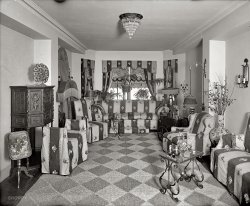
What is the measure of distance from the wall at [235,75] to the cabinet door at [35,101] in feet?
12.7

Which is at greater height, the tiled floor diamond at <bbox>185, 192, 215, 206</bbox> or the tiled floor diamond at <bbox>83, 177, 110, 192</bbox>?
the tiled floor diamond at <bbox>83, 177, 110, 192</bbox>

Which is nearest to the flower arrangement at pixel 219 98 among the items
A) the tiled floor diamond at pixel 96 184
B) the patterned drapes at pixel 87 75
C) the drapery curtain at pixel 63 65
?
the tiled floor diamond at pixel 96 184

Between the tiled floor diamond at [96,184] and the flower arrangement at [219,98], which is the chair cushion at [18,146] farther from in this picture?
the flower arrangement at [219,98]

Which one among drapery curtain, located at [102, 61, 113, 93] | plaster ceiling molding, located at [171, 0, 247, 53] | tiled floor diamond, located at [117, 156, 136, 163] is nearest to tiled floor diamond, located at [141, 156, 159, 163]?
tiled floor diamond, located at [117, 156, 136, 163]

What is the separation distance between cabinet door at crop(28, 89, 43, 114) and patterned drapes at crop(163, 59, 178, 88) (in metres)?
5.20

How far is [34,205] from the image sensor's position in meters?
2.82

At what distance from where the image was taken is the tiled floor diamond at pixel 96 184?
329cm

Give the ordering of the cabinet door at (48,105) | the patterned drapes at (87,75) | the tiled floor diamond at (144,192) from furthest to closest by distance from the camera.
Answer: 1. the patterned drapes at (87,75)
2. the cabinet door at (48,105)
3. the tiled floor diamond at (144,192)

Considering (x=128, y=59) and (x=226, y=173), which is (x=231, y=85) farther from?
(x=128, y=59)

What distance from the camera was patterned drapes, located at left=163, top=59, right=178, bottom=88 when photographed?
26.6 ft

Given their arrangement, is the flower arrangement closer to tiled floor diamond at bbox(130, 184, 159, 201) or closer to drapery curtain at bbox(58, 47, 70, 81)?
tiled floor diamond at bbox(130, 184, 159, 201)

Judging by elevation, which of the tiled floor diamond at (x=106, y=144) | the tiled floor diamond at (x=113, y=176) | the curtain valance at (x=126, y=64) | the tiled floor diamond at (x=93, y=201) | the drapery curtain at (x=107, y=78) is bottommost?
the tiled floor diamond at (x=93, y=201)

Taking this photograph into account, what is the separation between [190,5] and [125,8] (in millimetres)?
1068

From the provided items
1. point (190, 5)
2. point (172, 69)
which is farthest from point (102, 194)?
point (172, 69)
